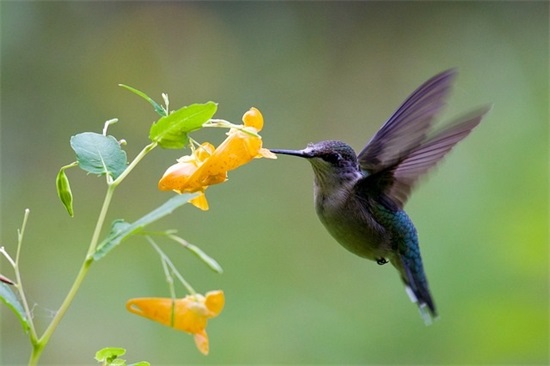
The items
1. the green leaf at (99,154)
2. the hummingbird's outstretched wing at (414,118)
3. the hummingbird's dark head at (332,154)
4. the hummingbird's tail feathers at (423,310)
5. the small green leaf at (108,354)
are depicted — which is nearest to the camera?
the small green leaf at (108,354)

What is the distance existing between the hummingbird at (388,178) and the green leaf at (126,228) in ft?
2.49

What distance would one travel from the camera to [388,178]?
8.22ft

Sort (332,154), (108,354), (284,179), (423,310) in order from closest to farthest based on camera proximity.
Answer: (108,354) → (332,154) → (423,310) → (284,179)

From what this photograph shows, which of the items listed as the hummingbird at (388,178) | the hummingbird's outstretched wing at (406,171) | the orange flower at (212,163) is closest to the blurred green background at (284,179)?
the hummingbird at (388,178)

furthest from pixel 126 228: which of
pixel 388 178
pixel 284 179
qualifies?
pixel 284 179

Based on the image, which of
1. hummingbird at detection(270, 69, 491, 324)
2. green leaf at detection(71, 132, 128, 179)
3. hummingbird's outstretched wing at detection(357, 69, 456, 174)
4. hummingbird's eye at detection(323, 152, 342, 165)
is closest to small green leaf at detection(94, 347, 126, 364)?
green leaf at detection(71, 132, 128, 179)

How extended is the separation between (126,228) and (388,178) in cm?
127

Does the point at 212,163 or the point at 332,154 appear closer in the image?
the point at 212,163

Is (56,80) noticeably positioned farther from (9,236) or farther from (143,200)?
(9,236)

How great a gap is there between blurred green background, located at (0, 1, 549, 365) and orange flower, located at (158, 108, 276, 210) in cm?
246

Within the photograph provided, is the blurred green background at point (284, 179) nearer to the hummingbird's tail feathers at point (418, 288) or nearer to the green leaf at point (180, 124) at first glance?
the hummingbird's tail feathers at point (418, 288)

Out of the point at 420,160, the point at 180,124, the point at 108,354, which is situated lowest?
the point at 108,354

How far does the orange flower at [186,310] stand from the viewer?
1697 mm

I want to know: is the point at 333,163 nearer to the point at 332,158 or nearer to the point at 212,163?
the point at 332,158
